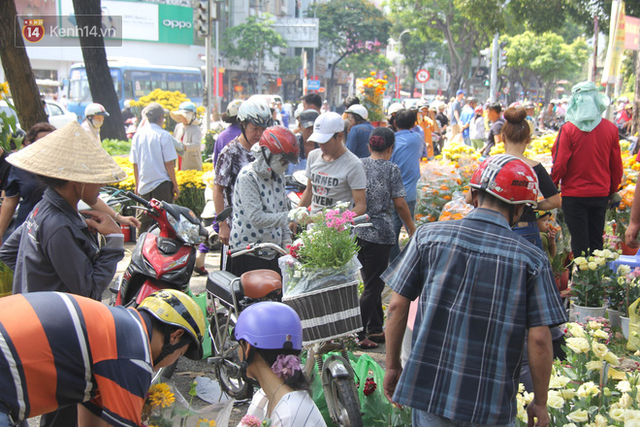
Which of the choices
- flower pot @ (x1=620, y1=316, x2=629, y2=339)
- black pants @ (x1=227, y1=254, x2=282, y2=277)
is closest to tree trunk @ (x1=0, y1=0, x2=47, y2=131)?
black pants @ (x1=227, y1=254, x2=282, y2=277)

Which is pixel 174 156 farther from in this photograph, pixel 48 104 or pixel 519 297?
pixel 48 104

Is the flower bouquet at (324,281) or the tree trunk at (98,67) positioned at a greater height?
the tree trunk at (98,67)

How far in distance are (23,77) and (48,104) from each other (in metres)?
12.9

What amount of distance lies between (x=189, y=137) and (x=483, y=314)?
369 inches

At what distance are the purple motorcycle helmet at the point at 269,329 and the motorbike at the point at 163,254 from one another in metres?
1.54

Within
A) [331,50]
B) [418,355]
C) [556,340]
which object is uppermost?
[331,50]

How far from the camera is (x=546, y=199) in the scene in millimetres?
4684

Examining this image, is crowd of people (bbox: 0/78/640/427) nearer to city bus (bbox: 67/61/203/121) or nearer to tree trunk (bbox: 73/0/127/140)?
tree trunk (bbox: 73/0/127/140)

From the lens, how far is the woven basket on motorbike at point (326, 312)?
351 cm

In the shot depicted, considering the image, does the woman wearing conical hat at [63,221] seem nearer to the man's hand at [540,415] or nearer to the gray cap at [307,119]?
the man's hand at [540,415]

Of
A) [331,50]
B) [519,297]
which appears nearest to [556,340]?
[519,297]

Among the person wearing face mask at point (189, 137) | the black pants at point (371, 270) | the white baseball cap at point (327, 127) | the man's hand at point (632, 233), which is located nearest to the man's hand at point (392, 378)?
the black pants at point (371, 270)

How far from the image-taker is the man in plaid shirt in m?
2.32

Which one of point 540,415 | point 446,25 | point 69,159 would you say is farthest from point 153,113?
point 446,25
